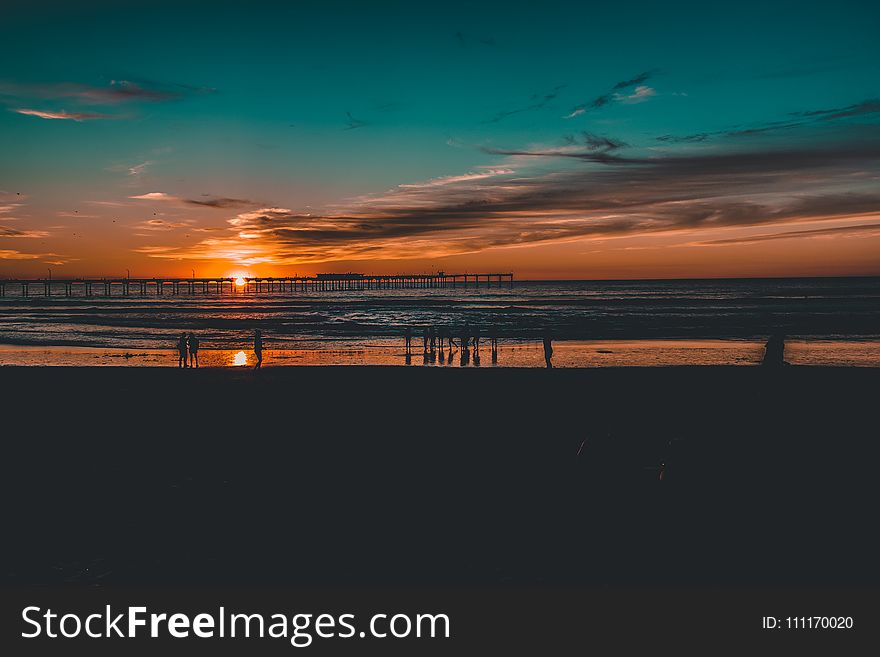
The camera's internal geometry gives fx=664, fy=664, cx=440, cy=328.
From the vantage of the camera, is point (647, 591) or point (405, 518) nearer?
point (647, 591)

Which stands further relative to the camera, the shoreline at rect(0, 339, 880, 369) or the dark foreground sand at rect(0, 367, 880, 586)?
the shoreline at rect(0, 339, 880, 369)

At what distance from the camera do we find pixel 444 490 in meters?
9.50

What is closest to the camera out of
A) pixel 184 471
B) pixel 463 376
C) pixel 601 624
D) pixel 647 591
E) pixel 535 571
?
pixel 601 624

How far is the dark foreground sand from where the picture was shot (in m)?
6.82

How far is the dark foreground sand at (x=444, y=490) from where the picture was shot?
682cm

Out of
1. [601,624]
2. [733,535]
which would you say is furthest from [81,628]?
[733,535]

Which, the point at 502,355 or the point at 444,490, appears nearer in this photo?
the point at 444,490

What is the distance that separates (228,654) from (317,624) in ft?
2.48

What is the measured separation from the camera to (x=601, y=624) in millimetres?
5680

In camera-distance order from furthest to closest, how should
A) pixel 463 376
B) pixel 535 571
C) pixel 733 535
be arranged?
pixel 463 376
pixel 733 535
pixel 535 571

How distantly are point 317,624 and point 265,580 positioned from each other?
1035mm

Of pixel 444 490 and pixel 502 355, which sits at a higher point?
pixel 502 355

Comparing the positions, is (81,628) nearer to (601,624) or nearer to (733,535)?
(601,624)

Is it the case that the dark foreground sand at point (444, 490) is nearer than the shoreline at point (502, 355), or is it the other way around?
the dark foreground sand at point (444, 490)
